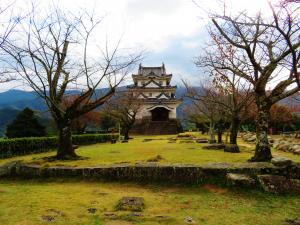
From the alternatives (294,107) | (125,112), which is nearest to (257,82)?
(125,112)

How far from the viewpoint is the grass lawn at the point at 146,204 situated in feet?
22.0

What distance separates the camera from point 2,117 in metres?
88.9

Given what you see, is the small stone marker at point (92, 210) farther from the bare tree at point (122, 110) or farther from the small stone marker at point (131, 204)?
the bare tree at point (122, 110)

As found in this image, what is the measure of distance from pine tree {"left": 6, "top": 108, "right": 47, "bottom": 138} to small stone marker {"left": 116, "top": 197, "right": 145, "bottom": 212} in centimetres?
2505

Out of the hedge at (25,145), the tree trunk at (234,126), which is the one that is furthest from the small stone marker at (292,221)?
the hedge at (25,145)

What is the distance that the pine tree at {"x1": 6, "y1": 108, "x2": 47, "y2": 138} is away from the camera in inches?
1208

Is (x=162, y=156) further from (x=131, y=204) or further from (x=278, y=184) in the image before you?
(x=131, y=204)

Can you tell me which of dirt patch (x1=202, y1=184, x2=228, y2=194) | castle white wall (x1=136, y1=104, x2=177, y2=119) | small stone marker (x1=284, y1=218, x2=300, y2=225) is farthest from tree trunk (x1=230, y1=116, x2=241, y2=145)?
castle white wall (x1=136, y1=104, x2=177, y2=119)

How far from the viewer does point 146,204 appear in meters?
8.08

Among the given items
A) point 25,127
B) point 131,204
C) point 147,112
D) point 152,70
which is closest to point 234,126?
point 131,204

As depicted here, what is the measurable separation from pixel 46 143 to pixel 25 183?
1283cm

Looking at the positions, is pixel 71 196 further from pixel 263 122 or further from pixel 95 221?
pixel 263 122

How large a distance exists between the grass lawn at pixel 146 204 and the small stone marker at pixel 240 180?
32 centimetres

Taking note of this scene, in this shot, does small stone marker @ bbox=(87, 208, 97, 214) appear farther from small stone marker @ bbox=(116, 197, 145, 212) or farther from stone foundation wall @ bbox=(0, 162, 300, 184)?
stone foundation wall @ bbox=(0, 162, 300, 184)
